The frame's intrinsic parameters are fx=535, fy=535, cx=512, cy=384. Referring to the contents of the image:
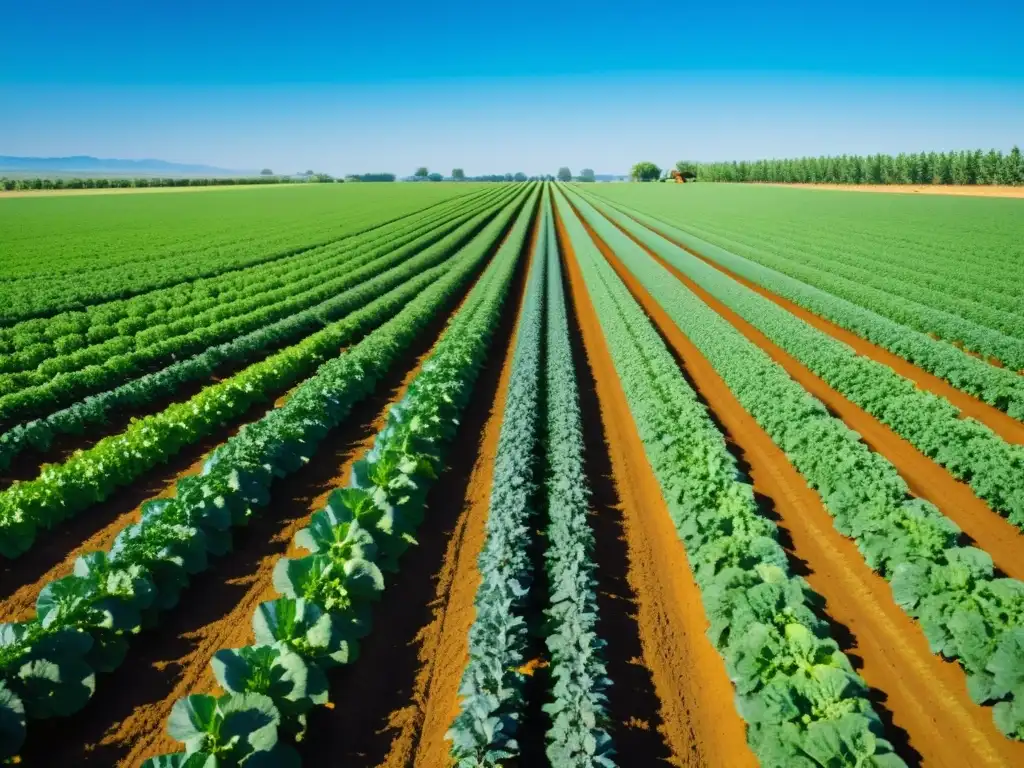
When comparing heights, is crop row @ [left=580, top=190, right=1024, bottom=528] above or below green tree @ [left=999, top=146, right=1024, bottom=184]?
below

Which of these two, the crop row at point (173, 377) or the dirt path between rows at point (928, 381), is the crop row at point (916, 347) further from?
the crop row at point (173, 377)

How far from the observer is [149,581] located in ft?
24.4

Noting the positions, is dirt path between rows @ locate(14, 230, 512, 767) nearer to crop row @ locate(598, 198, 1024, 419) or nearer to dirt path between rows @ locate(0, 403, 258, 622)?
dirt path between rows @ locate(0, 403, 258, 622)

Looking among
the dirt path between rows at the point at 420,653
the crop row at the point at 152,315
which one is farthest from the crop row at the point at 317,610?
the crop row at the point at 152,315

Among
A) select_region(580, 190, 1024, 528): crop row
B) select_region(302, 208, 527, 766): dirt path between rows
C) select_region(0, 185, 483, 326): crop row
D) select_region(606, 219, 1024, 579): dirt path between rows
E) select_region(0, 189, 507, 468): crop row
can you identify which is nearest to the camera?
select_region(302, 208, 527, 766): dirt path between rows

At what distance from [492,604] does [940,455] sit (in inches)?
439

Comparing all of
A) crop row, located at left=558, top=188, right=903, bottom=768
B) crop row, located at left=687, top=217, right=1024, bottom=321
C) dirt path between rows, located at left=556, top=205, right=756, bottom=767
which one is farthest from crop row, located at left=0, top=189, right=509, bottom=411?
crop row, located at left=687, top=217, right=1024, bottom=321

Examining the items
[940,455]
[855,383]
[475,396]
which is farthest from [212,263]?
[940,455]

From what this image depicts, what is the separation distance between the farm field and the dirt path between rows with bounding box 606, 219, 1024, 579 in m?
0.09

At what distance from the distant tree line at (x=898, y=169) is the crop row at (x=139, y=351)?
4308 inches

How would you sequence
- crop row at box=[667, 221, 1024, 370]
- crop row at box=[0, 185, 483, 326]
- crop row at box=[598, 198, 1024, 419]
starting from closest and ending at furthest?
crop row at box=[598, 198, 1024, 419], crop row at box=[667, 221, 1024, 370], crop row at box=[0, 185, 483, 326]

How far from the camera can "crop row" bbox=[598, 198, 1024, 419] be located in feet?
49.7

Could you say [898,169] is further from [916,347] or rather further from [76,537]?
[76,537]

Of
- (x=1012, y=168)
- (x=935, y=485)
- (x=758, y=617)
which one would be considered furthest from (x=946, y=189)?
(x=758, y=617)
